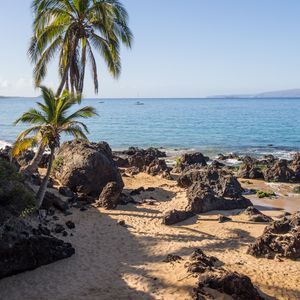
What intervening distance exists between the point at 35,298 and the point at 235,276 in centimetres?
610

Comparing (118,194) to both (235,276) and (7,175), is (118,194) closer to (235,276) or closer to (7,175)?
(7,175)

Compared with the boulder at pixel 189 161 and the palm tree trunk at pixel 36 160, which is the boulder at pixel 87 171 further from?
the boulder at pixel 189 161

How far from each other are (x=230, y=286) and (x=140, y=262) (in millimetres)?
4227

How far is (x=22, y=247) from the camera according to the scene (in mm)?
13703

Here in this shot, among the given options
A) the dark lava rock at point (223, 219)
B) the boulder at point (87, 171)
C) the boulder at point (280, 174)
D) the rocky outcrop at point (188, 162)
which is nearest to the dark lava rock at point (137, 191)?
the boulder at point (87, 171)

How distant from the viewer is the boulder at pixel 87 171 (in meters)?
24.8

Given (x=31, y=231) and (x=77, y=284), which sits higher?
(x=31, y=231)

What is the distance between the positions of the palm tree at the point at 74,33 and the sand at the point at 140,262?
317 inches

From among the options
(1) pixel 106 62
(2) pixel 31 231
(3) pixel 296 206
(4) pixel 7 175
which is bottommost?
(3) pixel 296 206

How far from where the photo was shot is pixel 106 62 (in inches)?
987

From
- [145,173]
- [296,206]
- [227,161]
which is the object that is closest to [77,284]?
[296,206]

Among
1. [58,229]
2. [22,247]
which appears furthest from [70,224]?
[22,247]

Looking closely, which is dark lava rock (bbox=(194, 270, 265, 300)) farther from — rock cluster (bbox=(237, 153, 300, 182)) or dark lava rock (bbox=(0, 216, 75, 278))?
rock cluster (bbox=(237, 153, 300, 182))

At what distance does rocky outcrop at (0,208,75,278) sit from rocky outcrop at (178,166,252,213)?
9629 mm
